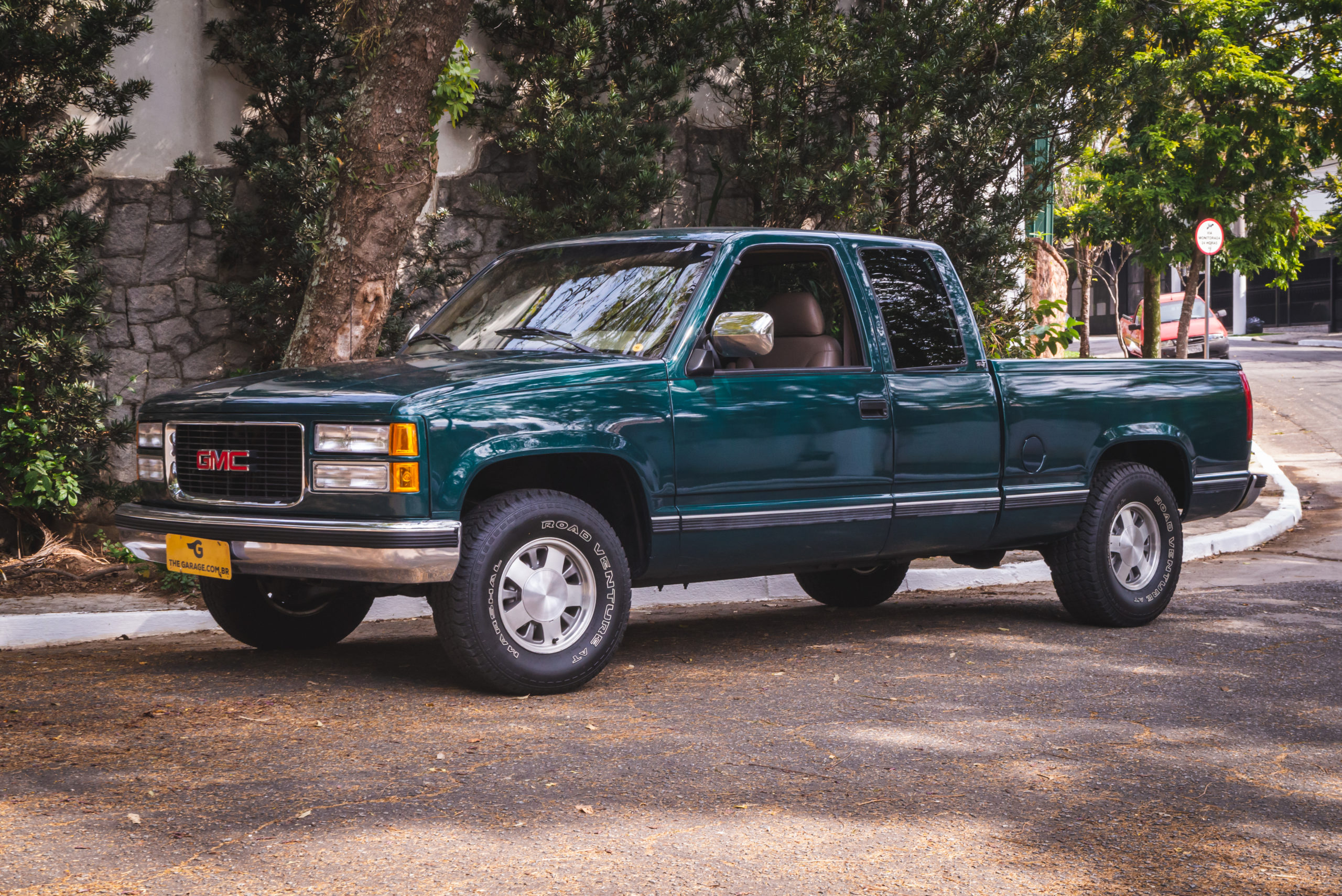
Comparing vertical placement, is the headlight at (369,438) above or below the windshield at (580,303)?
below

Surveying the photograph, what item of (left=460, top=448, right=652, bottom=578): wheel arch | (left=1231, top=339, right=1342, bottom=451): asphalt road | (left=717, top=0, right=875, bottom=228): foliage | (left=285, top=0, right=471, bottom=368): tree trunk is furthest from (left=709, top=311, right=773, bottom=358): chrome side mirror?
(left=1231, top=339, right=1342, bottom=451): asphalt road

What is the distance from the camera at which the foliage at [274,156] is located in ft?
33.5

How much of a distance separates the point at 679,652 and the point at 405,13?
4.29m

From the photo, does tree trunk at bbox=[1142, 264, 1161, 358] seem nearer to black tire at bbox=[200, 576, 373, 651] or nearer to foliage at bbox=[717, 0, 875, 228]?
foliage at bbox=[717, 0, 875, 228]

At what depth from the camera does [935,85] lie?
41.1ft

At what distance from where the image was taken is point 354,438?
5258mm

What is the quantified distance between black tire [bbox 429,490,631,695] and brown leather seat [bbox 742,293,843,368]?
150cm

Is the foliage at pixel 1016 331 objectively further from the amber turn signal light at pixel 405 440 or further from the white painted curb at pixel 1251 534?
the amber turn signal light at pixel 405 440

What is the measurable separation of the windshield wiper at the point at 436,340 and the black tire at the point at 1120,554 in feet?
11.0

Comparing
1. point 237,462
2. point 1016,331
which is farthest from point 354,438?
point 1016,331

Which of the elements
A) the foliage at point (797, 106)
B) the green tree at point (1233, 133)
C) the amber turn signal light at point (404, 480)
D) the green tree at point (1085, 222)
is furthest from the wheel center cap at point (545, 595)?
the green tree at point (1233, 133)

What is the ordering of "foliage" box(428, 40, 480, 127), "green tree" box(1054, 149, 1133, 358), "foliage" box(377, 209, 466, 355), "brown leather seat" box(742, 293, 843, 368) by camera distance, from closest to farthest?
"brown leather seat" box(742, 293, 843, 368) → "foliage" box(428, 40, 480, 127) → "foliage" box(377, 209, 466, 355) → "green tree" box(1054, 149, 1133, 358)

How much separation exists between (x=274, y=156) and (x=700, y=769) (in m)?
7.29

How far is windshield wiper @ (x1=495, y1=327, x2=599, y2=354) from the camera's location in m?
6.09
